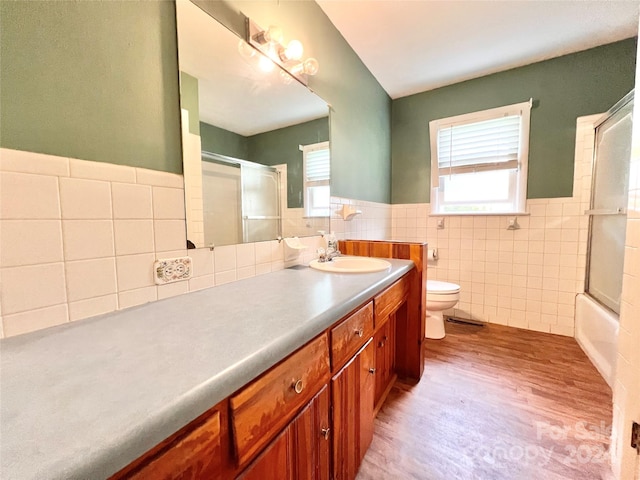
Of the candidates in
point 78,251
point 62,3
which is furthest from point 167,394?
point 62,3

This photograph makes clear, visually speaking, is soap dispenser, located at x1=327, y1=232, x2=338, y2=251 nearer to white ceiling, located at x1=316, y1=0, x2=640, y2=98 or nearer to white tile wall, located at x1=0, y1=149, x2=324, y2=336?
white tile wall, located at x1=0, y1=149, x2=324, y2=336

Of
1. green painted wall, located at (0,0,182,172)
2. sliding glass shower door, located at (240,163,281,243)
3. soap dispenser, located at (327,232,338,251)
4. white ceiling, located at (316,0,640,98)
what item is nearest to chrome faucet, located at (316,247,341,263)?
soap dispenser, located at (327,232,338,251)

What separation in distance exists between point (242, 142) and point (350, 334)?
0.99 metres

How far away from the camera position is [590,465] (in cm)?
109

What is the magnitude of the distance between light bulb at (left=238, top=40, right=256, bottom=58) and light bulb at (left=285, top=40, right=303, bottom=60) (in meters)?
0.22

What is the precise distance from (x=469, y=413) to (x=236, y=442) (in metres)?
1.42

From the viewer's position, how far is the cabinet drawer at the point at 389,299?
1158 millimetres

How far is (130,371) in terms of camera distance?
0.46 metres

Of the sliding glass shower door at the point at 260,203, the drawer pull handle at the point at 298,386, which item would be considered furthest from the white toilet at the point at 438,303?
the drawer pull handle at the point at 298,386

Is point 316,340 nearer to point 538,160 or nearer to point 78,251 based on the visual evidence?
point 78,251

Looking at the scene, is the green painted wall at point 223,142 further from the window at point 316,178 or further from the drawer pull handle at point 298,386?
the drawer pull handle at point 298,386

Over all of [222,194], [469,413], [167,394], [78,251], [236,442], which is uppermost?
[222,194]

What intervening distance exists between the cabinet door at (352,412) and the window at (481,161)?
2.14 meters

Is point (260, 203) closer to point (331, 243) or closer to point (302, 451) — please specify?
point (331, 243)
